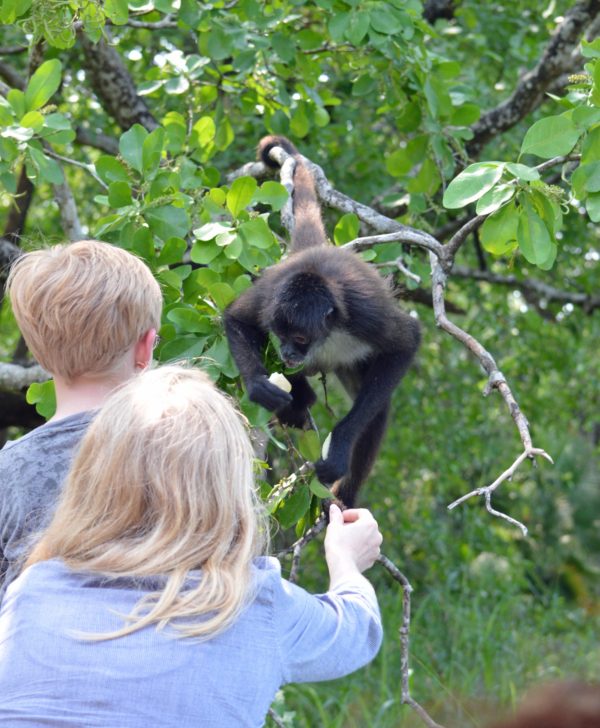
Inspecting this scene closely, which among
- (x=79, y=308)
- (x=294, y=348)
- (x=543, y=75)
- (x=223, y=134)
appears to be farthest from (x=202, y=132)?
(x=543, y=75)

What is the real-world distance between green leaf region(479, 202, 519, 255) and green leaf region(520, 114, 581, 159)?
16 cm

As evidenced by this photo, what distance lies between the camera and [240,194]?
3002mm

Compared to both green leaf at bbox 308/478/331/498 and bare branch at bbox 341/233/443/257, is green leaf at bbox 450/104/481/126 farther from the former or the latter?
green leaf at bbox 308/478/331/498

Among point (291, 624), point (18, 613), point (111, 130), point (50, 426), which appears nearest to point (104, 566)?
point (18, 613)

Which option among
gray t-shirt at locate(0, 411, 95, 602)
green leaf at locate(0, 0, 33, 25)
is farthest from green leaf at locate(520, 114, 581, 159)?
green leaf at locate(0, 0, 33, 25)

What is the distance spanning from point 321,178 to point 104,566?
8.71 ft

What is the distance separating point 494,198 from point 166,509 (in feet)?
4.43

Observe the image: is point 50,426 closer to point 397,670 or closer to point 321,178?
point 321,178

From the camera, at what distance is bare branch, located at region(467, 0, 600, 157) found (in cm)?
525

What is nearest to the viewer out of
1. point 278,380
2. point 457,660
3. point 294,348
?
point 278,380

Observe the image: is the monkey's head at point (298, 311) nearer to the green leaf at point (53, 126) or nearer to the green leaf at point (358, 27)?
the green leaf at point (53, 126)

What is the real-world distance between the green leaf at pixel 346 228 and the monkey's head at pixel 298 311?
16 centimetres

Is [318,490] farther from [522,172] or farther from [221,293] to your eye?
[522,172]

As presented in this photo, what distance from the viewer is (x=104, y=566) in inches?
63.3
